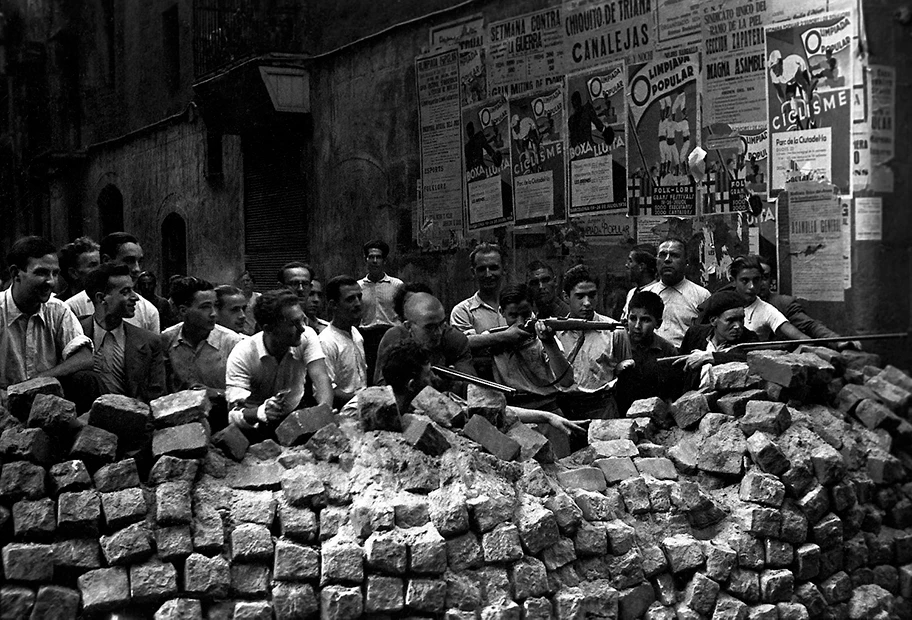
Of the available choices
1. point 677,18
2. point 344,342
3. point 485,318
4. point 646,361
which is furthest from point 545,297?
point 677,18

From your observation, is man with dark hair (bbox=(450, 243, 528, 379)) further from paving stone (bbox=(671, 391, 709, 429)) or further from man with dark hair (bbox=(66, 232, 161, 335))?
man with dark hair (bbox=(66, 232, 161, 335))

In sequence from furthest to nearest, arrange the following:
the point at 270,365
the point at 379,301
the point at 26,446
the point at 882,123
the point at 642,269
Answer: the point at 379,301, the point at 642,269, the point at 882,123, the point at 270,365, the point at 26,446

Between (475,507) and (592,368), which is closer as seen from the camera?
(475,507)

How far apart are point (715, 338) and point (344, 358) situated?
1844 millimetres

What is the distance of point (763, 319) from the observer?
519 centimetres

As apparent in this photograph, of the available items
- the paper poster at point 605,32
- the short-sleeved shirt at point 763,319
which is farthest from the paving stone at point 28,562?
the paper poster at point 605,32

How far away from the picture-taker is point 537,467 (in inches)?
166

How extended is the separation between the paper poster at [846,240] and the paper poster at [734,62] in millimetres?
935

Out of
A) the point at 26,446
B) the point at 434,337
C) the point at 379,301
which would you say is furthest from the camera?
the point at 379,301

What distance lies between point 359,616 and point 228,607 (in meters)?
0.46

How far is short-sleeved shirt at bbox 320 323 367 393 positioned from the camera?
482cm

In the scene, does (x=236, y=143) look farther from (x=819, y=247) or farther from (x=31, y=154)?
(x=819, y=247)

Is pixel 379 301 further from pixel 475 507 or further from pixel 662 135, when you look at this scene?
pixel 475 507

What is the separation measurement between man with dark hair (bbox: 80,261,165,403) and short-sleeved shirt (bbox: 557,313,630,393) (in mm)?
1991
